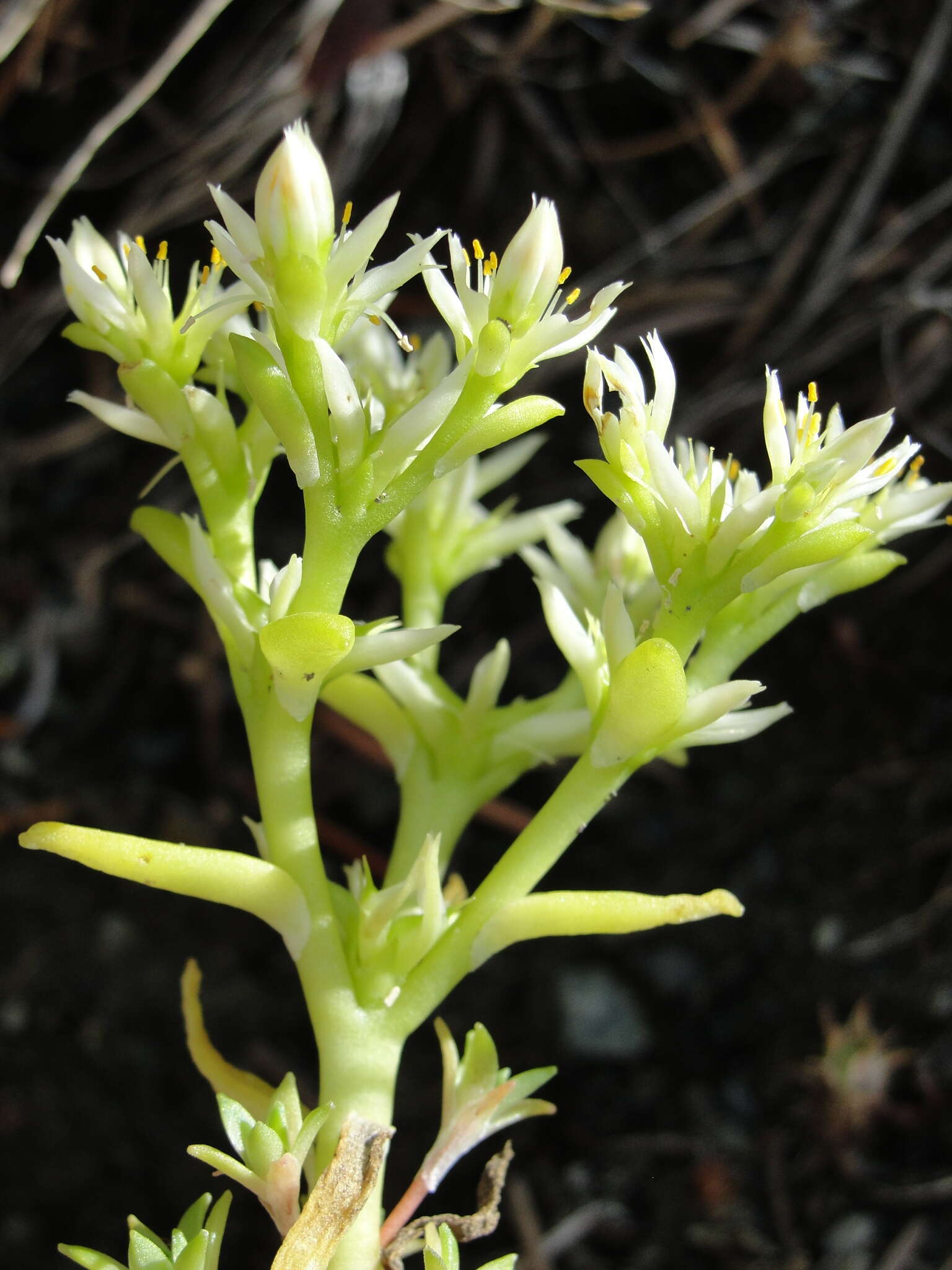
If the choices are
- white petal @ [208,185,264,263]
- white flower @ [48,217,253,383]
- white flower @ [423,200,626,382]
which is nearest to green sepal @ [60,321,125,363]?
white flower @ [48,217,253,383]

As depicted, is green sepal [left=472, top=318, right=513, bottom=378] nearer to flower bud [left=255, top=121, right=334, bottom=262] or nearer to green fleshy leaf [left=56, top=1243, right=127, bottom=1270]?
flower bud [left=255, top=121, right=334, bottom=262]

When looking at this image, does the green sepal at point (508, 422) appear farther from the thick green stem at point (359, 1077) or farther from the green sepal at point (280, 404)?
the thick green stem at point (359, 1077)

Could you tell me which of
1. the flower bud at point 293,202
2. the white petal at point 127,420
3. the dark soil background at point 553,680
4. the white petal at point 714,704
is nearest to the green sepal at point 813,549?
the white petal at point 714,704

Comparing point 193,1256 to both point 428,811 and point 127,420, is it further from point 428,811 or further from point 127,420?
point 127,420

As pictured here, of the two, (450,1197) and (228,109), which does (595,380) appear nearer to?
(228,109)

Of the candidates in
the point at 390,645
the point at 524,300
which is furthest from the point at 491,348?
the point at 390,645

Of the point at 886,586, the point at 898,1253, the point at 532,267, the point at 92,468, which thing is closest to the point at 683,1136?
the point at 898,1253

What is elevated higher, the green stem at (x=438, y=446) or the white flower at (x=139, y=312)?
the white flower at (x=139, y=312)
